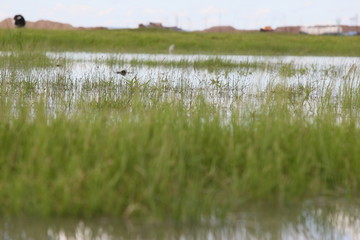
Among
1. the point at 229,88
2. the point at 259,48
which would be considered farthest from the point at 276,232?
the point at 259,48

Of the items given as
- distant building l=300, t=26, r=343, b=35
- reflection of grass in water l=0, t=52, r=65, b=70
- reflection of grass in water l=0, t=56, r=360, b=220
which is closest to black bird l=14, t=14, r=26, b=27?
reflection of grass in water l=0, t=52, r=65, b=70

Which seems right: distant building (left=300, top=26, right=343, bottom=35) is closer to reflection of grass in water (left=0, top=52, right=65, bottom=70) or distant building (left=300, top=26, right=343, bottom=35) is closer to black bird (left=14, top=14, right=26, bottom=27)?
black bird (left=14, top=14, right=26, bottom=27)

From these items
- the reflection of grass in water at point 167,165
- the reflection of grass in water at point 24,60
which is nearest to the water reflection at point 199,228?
→ the reflection of grass in water at point 167,165

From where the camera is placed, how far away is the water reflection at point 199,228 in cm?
400

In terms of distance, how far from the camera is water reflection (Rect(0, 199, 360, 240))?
4000 millimetres

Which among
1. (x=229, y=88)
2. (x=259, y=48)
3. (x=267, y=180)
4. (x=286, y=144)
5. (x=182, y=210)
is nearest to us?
(x=182, y=210)

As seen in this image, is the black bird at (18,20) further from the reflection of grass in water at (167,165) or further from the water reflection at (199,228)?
the water reflection at (199,228)

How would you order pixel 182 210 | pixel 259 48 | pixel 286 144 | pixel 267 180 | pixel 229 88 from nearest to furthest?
pixel 182 210, pixel 267 180, pixel 286 144, pixel 229 88, pixel 259 48

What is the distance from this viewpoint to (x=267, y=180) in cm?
462

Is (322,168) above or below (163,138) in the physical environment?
below

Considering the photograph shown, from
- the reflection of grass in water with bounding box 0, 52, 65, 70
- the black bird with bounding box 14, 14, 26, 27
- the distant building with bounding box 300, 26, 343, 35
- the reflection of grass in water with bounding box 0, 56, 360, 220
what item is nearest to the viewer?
the reflection of grass in water with bounding box 0, 56, 360, 220

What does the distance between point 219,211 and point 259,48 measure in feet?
108

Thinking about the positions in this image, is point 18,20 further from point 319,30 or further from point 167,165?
point 319,30

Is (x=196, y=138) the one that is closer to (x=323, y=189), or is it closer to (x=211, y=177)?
(x=211, y=177)
